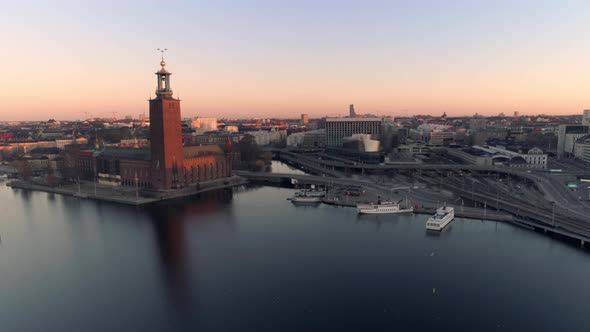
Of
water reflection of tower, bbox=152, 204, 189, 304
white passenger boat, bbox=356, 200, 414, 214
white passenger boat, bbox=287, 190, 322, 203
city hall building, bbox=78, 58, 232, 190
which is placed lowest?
water reflection of tower, bbox=152, 204, 189, 304

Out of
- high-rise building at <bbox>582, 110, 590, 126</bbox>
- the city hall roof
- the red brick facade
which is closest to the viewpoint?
the red brick facade

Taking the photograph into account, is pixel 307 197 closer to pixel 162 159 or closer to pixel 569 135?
pixel 162 159

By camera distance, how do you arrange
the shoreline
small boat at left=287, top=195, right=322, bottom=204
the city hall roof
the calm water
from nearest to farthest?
the calm water → small boat at left=287, top=195, right=322, bottom=204 → the shoreline → the city hall roof

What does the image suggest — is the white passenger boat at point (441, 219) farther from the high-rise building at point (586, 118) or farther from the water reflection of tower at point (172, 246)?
the high-rise building at point (586, 118)

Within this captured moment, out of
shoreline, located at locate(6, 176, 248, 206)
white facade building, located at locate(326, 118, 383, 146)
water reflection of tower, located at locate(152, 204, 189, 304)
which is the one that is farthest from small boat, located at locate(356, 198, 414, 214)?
white facade building, located at locate(326, 118, 383, 146)

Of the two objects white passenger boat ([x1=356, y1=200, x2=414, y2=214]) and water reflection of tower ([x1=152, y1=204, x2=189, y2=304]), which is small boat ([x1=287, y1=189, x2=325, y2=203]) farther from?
water reflection of tower ([x1=152, y1=204, x2=189, y2=304])

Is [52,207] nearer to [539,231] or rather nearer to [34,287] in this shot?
[34,287]

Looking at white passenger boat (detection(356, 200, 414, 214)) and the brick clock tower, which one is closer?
white passenger boat (detection(356, 200, 414, 214))

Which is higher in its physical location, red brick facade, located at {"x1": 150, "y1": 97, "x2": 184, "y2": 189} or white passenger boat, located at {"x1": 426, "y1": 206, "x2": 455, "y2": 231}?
red brick facade, located at {"x1": 150, "y1": 97, "x2": 184, "y2": 189}
